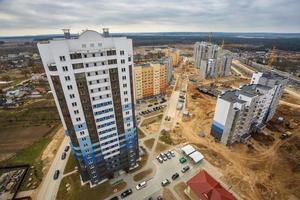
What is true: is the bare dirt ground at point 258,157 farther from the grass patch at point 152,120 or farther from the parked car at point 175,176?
the parked car at point 175,176

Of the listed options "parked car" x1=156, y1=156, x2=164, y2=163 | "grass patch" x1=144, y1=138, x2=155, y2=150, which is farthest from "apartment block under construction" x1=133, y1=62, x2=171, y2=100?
"parked car" x1=156, y1=156, x2=164, y2=163

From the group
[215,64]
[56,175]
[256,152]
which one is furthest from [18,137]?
[215,64]

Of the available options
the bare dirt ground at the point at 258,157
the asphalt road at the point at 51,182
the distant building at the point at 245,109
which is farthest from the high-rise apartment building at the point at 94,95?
the distant building at the point at 245,109

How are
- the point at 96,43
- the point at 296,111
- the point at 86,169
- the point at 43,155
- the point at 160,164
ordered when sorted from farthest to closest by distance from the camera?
the point at 296,111 → the point at 43,155 → the point at 160,164 → the point at 86,169 → the point at 96,43

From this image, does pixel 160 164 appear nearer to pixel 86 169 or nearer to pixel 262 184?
pixel 86 169

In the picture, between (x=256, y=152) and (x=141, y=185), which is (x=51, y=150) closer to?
(x=141, y=185)

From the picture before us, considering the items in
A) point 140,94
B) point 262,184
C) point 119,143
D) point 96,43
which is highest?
point 96,43

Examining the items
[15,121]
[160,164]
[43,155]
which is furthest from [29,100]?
[160,164]
